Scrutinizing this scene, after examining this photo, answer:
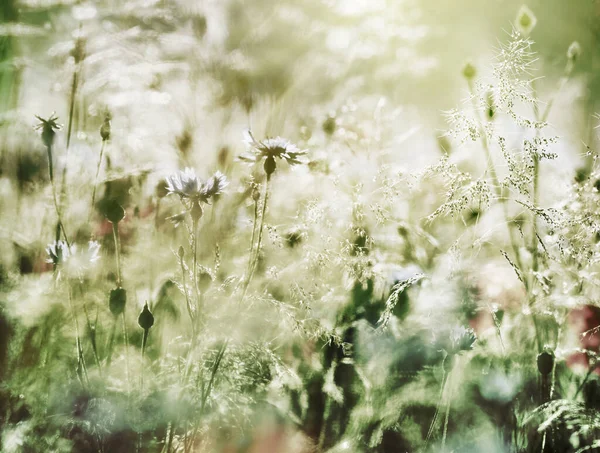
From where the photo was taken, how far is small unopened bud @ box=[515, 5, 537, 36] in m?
0.66

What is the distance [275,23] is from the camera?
0.66 metres

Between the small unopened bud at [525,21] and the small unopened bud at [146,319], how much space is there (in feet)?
2.00

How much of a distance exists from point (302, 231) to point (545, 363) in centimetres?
36

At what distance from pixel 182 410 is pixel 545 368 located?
0.47 meters

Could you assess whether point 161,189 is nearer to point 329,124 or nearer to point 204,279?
point 204,279

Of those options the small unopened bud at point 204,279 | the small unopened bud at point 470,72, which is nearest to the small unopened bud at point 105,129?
the small unopened bud at point 204,279

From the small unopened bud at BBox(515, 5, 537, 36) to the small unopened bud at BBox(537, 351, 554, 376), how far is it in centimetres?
43

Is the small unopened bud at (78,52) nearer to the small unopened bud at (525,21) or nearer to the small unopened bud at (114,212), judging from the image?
the small unopened bud at (114,212)

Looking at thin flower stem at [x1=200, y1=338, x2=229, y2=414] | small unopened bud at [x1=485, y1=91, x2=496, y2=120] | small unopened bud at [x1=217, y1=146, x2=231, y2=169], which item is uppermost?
small unopened bud at [x1=485, y1=91, x2=496, y2=120]

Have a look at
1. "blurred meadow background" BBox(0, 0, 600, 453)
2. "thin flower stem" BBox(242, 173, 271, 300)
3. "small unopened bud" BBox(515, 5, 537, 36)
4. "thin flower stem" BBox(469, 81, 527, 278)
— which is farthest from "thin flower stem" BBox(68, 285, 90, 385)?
"small unopened bud" BBox(515, 5, 537, 36)

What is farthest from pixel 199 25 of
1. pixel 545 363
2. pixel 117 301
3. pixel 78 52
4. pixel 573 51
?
pixel 545 363

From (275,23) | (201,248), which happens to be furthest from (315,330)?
(275,23)

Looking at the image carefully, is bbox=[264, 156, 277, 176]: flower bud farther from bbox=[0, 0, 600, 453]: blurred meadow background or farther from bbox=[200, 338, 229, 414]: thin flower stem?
bbox=[200, 338, 229, 414]: thin flower stem

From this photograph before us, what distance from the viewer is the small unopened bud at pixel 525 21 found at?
660mm
